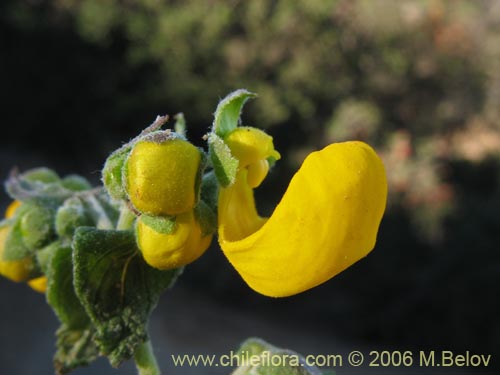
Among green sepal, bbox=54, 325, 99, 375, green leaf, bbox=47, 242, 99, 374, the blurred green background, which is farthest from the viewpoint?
the blurred green background

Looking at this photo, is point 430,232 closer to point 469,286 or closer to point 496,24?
point 469,286

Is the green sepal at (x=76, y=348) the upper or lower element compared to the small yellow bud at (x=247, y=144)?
lower

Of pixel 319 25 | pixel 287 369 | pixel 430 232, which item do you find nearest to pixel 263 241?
pixel 287 369

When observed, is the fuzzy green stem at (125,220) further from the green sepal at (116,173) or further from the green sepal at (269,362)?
the green sepal at (269,362)

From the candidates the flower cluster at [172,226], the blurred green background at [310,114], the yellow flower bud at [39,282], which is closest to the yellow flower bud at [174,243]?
the flower cluster at [172,226]

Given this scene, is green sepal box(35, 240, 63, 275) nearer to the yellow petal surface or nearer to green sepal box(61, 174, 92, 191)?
green sepal box(61, 174, 92, 191)

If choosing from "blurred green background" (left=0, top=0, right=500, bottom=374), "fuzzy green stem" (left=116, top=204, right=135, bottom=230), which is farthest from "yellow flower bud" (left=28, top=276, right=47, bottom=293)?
"blurred green background" (left=0, top=0, right=500, bottom=374)

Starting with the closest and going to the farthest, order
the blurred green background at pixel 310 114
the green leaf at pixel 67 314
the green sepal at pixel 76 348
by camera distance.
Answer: the green leaf at pixel 67 314
the green sepal at pixel 76 348
the blurred green background at pixel 310 114
